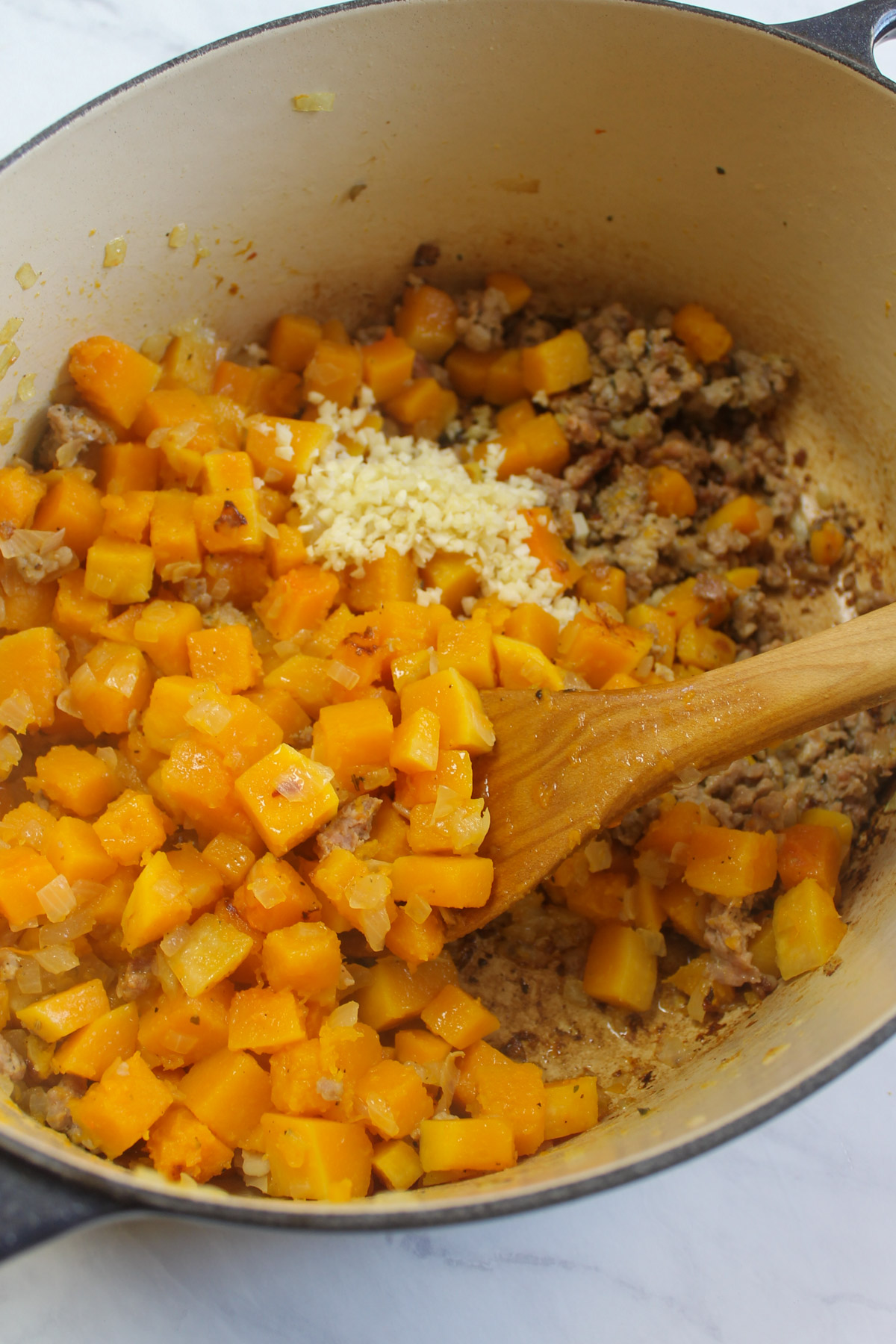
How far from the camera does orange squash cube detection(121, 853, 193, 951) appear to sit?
1.86 metres

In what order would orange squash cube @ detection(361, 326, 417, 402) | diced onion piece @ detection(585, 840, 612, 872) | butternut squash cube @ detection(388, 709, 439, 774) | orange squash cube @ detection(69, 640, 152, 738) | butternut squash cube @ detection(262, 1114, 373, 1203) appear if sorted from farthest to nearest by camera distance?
orange squash cube @ detection(361, 326, 417, 402)
diced onion piece @ detection(585, 840, 612, 872)
orange squash cube @ detection(69, 640, 152, 738)
butternut squash cube @ detection(388, 709, 439, 774)
butternut squash cube @ detection(262, 1114, 373, 1203)

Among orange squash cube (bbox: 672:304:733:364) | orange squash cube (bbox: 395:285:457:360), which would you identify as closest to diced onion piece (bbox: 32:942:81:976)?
orange squash cube (bbox: 395:285:457:360)

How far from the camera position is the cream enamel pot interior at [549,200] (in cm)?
193

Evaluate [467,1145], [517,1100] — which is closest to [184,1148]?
[467,1145]

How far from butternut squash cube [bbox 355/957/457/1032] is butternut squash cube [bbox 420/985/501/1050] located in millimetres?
26

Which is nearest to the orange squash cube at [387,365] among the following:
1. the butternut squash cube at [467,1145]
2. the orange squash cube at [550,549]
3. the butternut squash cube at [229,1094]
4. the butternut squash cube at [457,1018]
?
the orange squash cube at [550,549]

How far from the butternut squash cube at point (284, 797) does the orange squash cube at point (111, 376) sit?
0.91 metres

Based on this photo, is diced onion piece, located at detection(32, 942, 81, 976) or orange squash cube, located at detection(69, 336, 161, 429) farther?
orange squash cube, located at detection(69, 336, 161, 429)

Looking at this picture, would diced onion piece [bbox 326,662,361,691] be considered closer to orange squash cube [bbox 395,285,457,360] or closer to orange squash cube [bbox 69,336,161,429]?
orange squash cube [bbox 69,336,161,429]

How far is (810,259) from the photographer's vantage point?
233cm

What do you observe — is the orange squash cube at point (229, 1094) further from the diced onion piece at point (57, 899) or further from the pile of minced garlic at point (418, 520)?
the pile of minced garlic at point (418, 520)

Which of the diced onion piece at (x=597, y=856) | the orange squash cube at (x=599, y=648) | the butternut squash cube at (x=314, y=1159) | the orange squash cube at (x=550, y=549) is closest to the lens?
the butternut squash cube at (x=314, y=1159)

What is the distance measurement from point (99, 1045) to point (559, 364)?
6.28ft

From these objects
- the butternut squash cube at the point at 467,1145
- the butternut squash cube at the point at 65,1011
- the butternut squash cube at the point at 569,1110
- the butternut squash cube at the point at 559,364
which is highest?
the butternut squash cube at the point at 559,364
